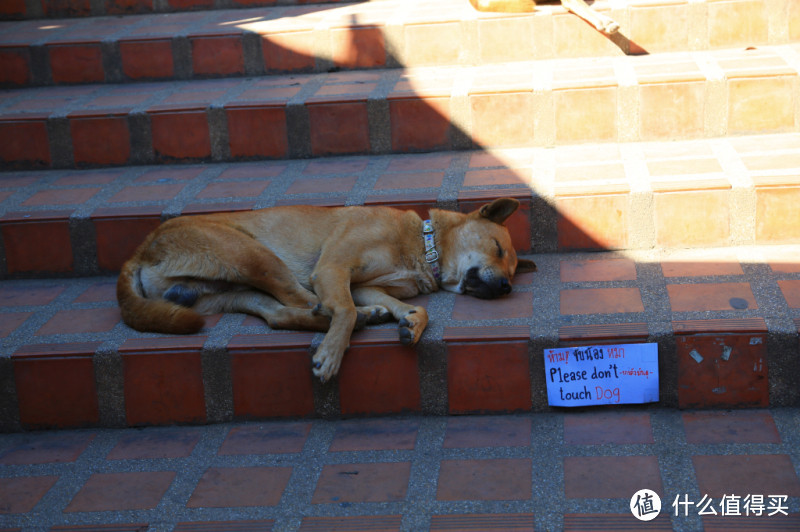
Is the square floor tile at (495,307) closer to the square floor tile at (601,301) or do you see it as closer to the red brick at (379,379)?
the square floor tile at (601,301)

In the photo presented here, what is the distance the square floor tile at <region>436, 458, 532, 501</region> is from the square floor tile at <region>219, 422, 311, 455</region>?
63 centimetres

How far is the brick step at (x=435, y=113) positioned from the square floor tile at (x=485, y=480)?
7.86 ft

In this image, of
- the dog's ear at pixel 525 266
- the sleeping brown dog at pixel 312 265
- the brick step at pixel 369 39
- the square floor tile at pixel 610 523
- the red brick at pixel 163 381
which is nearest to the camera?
the square floor tile at pixel 610 523

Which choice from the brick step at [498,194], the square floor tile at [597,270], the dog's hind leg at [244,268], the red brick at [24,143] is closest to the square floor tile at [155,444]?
the dog's hind leg at [244,268]

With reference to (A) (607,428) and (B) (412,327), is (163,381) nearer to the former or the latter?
(B) (412,327)

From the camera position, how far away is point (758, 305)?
128 inches

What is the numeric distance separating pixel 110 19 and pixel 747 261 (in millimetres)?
5304

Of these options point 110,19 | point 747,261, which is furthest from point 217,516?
point 110,19

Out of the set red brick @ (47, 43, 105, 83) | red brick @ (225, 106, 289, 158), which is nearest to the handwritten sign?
red brick @ (225, 106, 289, 158)

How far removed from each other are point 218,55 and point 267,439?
3432 mm

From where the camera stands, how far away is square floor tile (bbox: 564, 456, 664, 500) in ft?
8.82

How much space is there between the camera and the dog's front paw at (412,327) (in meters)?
3.20

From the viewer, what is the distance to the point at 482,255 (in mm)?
3693

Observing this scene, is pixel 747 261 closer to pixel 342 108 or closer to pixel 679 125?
pixel 679 125
